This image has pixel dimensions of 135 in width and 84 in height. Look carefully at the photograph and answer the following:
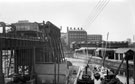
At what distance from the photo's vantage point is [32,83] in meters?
22.3

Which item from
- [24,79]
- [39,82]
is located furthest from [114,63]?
[24,79]

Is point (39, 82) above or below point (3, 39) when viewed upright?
below

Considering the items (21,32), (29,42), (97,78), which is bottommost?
(97,78)

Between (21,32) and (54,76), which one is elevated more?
(21,32)

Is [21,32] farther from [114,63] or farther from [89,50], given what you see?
[89,50]

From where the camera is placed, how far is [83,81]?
23438 mm

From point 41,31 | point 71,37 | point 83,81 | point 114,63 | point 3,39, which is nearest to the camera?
point 3,39

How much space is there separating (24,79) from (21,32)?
1110 cm

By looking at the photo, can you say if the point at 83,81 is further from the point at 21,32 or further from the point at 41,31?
the point at 21,32

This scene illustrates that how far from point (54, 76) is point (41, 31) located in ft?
31.8

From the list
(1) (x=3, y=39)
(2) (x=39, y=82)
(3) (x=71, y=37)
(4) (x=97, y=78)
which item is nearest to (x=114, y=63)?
(4) (x=97, y=78)

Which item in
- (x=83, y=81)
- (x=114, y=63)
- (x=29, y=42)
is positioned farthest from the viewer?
(x=114, y=63)

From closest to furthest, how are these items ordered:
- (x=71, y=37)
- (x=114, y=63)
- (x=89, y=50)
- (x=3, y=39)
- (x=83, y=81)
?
1. (x=3, y=39)
2. (x=83, y=81)
3. (x=114, y=63)
4. (x=89, y=50)
5. (x=71, y=37)

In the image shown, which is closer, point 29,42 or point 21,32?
point 29,42
